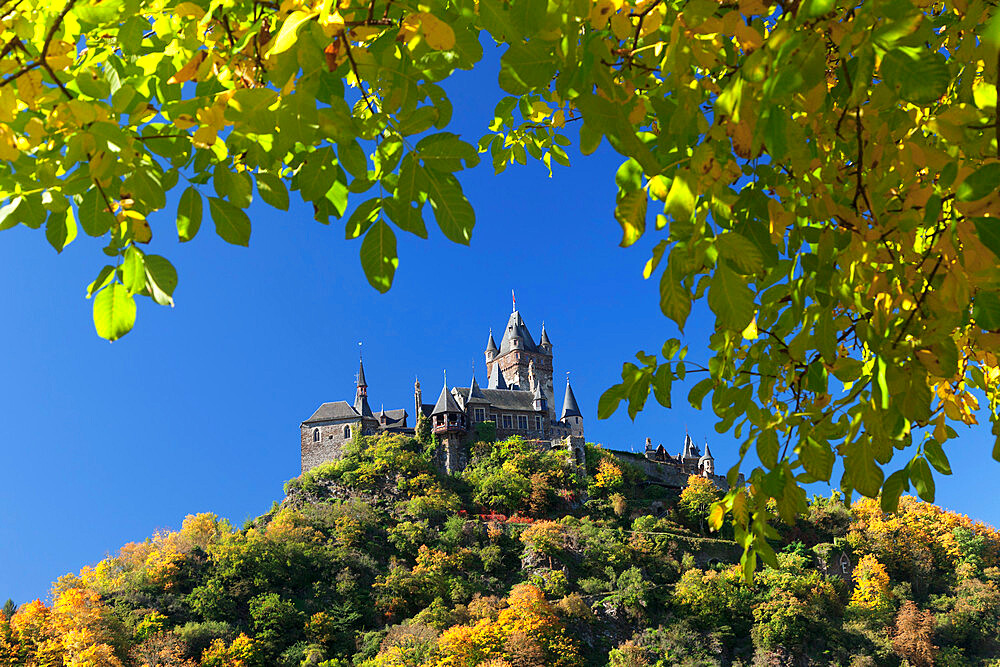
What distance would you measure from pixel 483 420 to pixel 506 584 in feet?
48.2

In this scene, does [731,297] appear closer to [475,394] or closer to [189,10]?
[189,10]

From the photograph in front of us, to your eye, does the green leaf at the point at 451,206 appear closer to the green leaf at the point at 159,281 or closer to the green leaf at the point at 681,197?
the green leaf at the point at 681,197

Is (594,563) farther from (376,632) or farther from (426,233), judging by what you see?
(426,233)

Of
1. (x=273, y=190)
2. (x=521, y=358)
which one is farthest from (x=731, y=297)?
(x=521, y=358)

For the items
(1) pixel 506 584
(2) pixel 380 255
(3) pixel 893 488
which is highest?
(1) pixel 506 584

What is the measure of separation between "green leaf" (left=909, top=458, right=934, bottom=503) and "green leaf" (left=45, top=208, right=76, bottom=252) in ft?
9.82

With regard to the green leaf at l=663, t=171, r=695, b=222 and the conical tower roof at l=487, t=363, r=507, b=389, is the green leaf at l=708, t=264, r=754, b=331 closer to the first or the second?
the green leaf at l=663, t=171, r=695, b=222

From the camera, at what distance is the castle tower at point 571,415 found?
46.9 m

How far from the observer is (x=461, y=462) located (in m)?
43.3

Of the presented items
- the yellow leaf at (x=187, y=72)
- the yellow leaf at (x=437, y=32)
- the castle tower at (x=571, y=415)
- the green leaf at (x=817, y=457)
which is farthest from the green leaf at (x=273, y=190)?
the castle tower at (x=571, y=415)

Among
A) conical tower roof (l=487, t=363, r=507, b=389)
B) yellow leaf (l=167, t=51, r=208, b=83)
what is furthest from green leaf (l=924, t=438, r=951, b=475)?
conical tower roof (l=487, t=363, r=507, b=389)

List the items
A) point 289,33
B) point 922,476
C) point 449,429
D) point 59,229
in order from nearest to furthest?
1. point 289,33
2. point 59,229
3. point 922,476
4. point 449,429

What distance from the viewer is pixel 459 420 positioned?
44156 millimetres

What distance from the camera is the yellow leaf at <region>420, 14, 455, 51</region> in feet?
5.32
